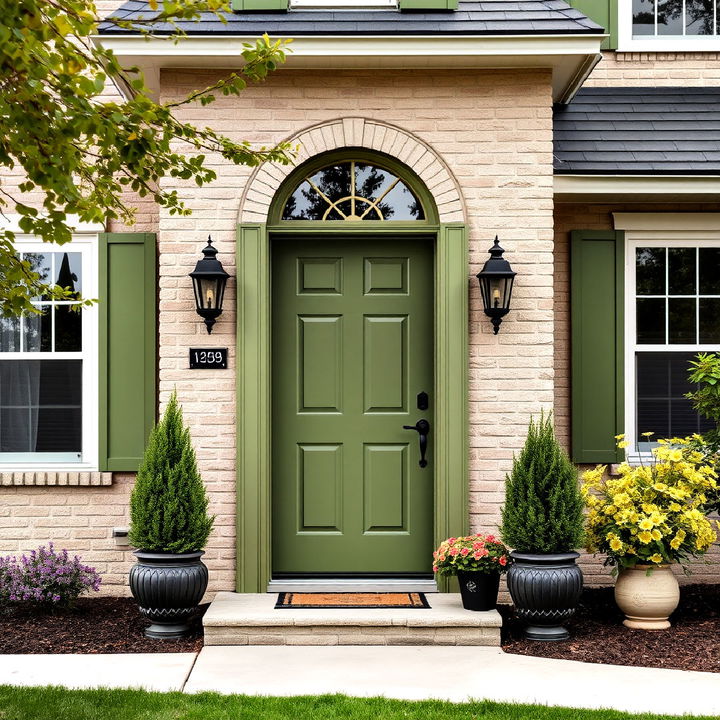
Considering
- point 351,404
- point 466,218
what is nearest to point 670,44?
point 466,218

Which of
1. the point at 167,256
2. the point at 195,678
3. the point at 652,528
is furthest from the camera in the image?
the point at 167,256

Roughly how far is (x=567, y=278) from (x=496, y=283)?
130 cm

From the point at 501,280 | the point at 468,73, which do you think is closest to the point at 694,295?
the point at 501,280

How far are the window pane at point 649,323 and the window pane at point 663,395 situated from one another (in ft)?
0.43

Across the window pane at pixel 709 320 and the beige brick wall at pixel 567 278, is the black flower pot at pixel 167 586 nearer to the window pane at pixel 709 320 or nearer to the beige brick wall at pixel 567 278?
the beige brick wall at pixel 567 278

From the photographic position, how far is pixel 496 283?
6.16m

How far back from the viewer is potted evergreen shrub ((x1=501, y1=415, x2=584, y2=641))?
218 inches

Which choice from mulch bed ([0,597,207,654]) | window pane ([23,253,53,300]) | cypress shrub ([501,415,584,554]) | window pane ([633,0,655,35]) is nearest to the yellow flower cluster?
cypress shrub ([501,415,584,554])

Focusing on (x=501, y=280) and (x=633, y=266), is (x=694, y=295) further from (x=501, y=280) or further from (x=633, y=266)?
(x=501, y=280)

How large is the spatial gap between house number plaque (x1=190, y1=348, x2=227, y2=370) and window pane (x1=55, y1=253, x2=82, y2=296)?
139cm

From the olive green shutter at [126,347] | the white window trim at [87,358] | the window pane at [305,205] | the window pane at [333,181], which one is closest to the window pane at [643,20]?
the window pane at [333,181]

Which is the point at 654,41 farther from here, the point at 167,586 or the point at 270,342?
the point at 167,586

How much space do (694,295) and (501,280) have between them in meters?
2.10

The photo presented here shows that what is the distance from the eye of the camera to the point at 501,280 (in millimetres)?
6145
